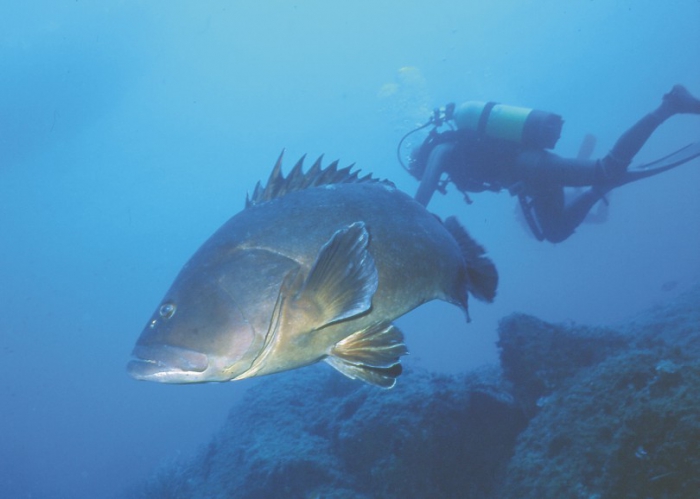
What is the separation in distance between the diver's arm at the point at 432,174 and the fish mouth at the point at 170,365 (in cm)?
513

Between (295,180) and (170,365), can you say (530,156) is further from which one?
(170,365)

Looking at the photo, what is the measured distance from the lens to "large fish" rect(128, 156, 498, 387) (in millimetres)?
1632

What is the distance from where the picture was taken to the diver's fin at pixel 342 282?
5.44ft

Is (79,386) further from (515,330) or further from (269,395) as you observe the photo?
(515,330)

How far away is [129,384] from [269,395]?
60.7 metres

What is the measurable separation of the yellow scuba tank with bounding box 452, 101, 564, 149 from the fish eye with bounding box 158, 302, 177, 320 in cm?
823

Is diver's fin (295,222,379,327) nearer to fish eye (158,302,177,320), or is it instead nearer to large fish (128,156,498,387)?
large fish (128,156,498,387)

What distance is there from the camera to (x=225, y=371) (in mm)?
1614

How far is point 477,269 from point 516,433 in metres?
3.61

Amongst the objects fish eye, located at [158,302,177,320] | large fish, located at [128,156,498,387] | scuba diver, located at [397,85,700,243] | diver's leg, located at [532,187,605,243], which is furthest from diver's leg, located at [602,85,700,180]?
fish eye, located at [158,302,177,320]

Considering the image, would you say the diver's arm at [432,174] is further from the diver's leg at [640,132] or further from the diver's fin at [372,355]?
the diver's fin at [372,355]

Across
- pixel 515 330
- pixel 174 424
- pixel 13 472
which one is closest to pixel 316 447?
pixel 515 330

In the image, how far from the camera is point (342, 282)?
168 centimetres

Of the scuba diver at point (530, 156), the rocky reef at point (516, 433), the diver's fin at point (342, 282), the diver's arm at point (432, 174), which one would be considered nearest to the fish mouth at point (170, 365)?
the diver's fin at point (342, 282)
